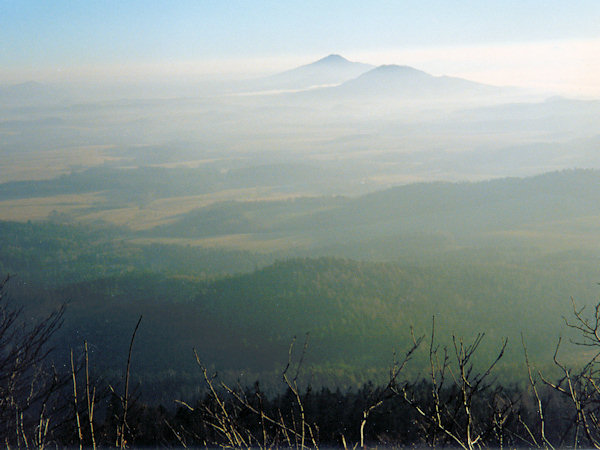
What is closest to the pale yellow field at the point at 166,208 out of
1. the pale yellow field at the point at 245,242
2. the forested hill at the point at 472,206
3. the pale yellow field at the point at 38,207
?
the pale yellow field at the point at 38,207

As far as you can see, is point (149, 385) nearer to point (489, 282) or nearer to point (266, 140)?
point (489, 282)

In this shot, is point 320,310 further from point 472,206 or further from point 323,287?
point 472,206

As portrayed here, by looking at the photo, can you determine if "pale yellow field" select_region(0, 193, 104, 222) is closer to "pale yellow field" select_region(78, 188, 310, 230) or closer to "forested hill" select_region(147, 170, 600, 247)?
"pale yellow field" select_region(78, 188, 310, 230)

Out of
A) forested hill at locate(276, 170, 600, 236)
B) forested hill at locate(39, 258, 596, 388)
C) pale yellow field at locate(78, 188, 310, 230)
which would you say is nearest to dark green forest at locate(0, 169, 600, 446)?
forested hill at locate(39, 258, 596, 388)

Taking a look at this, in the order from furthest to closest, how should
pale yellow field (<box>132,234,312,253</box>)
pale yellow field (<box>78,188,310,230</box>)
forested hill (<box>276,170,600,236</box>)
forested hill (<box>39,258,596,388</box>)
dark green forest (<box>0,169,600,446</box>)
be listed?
1. pale yellow field (<box>78,188,310,230</box>)
2. forested hill (<box>276,170,600,236</box>)
3. pale yellow field (<box>132,234,312,253</box>)
4. forested hill (<box>39,258,596,388</box>)
5. dark green forest (<box>0,169,600,446</box>)

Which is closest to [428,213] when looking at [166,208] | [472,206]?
[472,206]

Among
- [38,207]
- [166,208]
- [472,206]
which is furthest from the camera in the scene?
[166,208]

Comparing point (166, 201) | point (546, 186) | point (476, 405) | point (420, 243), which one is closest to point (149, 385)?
point (476, 405)

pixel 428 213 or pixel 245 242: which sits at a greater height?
pixel 428 213

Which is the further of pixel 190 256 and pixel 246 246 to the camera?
A: pixel 246 246

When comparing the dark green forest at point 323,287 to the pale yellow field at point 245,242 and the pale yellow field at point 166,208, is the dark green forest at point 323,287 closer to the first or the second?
the pale yellow field at point 245,242

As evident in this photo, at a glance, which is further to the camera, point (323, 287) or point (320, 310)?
point (323, 287)
